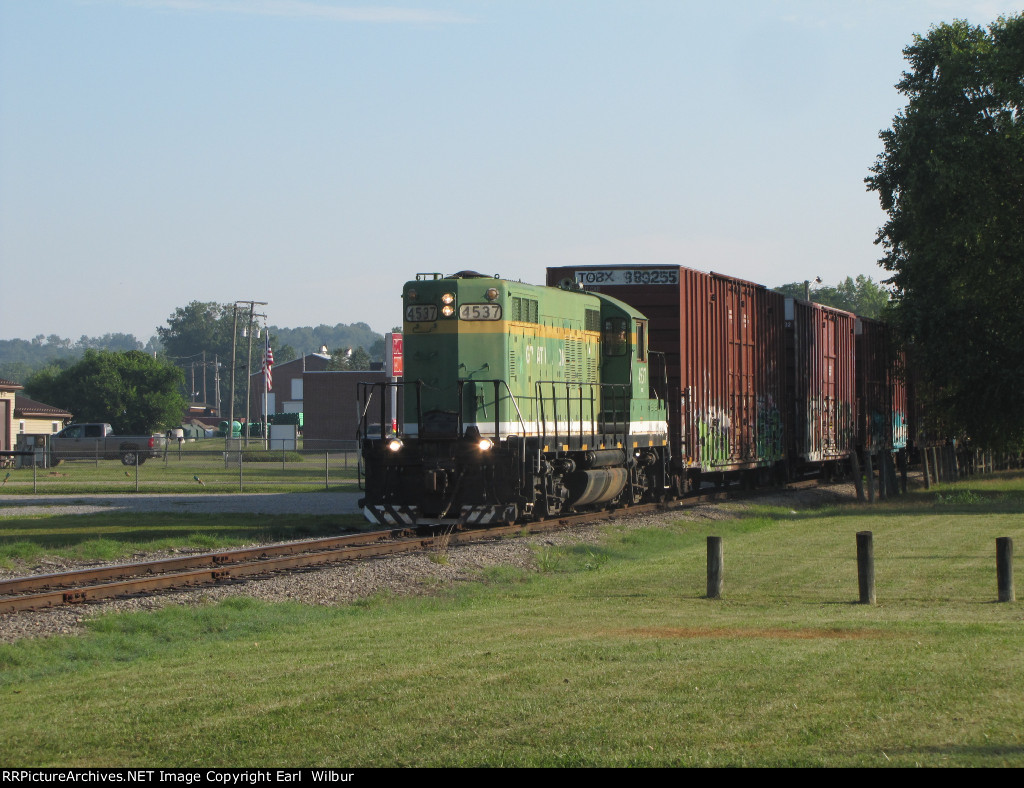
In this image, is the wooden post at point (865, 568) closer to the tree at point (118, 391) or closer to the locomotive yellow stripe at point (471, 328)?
the locomotive yellow stripe at point (471, 328)

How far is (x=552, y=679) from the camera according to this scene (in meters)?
8.73

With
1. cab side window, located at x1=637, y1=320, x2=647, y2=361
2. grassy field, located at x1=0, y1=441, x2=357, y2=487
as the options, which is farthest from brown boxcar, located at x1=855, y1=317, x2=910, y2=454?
grassy field, located at x1=0, y1=441, x2=357, y2=487

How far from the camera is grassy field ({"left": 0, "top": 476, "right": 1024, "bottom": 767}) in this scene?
22.7ft

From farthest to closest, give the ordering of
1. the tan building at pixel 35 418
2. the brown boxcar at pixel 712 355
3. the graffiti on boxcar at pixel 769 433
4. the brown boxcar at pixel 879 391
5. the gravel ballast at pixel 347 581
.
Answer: the tan building at pixel 35 418
the brown boxcar at pixel 879 391
the graffiti on boxcar at pixel 769 433
the brown boxcar at pixel 712 355
the gravel ballast at pixel 347 581

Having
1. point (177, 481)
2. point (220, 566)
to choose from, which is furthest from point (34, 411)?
point (220, 566)

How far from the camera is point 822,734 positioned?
700 centimetres

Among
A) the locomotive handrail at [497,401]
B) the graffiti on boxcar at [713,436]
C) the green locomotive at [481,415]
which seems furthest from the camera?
the graffiti on boxcar at [713,436]

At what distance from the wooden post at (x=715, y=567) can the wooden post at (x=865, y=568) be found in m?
1.66

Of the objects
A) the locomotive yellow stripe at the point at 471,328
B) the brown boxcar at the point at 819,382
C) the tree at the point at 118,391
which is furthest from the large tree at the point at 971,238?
the tree at the point at 118,391

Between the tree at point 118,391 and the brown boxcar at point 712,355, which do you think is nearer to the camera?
the brown boxcar at point 712,355

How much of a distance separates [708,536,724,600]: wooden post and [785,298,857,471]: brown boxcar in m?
19.4

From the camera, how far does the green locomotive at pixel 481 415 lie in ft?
64.2

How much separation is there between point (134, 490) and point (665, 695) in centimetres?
3059

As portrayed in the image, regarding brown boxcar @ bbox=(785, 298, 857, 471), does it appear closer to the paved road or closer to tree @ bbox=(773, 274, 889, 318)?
the paved road
